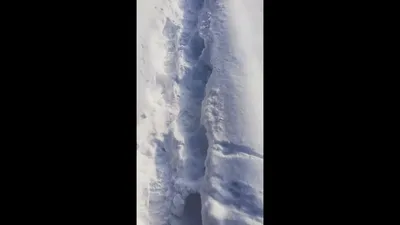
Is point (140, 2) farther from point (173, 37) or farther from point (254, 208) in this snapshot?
point (254, 208)

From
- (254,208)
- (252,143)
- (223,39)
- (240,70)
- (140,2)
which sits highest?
(140,2)

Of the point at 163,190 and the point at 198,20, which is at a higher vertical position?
the point at 198,20

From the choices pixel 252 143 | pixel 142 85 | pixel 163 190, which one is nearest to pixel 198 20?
pixel 142 85

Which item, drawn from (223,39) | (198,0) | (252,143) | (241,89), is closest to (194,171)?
(252,143)

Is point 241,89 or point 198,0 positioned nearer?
point 241,89

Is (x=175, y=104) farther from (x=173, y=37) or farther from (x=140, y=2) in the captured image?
(x=140, y=2)
